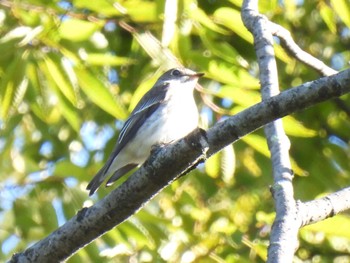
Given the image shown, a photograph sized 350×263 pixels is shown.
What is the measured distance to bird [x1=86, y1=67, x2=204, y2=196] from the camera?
4.74 meters

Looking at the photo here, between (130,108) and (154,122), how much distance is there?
0.25 meters

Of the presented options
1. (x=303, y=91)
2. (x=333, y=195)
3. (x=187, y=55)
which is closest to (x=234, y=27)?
(x=187, y=55)

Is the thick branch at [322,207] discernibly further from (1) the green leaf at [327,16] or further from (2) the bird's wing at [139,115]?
(2) the bird's wing at [139,115]

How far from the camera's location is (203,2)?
5.54 m

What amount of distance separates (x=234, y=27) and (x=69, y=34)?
2.50ft

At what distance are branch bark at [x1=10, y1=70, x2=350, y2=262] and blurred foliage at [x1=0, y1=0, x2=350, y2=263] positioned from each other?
3.27 feet

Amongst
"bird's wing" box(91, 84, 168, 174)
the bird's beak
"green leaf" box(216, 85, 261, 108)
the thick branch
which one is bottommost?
the thick branch

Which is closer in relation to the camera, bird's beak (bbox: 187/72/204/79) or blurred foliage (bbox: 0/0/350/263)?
blurred foliage (bbox: 0/0/350/263)

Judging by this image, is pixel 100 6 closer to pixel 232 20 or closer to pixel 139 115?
pixel 232 20

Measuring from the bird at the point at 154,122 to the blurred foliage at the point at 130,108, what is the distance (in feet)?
0.30

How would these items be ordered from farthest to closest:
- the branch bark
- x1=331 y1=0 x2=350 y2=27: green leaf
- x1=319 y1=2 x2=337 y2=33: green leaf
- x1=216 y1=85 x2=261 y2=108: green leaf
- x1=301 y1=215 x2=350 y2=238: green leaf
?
x1=319 y1=2 x2=337 y2=33: green leaf
x1=216 y1=85 x2=261 y2=108: green leaf
x1=331 y1=0 x2=350 y2=27: green leaf
x1=301 y1=215 x2=350 y2=238: green leaf
the branch bark

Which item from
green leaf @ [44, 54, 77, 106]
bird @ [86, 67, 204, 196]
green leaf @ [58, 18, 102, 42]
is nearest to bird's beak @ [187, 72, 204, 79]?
bird @ [86, 67, 204, 196]

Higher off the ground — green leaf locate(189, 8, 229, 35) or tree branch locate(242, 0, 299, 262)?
green leaf locate(189, 8, 229, 35)

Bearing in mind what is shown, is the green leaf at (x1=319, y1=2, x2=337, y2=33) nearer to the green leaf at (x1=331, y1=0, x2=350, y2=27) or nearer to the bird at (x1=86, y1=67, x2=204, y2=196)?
the green leaf at (x1=331, y1=0, x2=350, y2=27)
